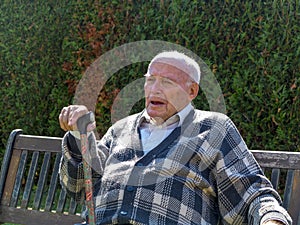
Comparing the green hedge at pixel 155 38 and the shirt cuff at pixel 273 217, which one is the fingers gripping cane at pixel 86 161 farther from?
the green hedge at pixel 155 38

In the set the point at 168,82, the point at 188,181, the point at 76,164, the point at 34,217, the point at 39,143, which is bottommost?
the point at 34,217

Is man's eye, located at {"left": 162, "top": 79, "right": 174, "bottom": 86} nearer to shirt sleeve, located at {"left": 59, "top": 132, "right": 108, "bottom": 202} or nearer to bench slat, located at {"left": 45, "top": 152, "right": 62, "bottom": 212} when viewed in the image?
shirt sleeve, located at {"left": 59, "top": 132, "right": 108, "bottom": 202}

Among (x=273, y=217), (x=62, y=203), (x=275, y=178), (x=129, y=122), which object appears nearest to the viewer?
(x=273, y=217)

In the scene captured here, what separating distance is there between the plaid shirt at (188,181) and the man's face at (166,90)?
0.09 metres

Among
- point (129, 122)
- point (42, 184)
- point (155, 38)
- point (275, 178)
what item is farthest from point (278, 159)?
point (155, 38)

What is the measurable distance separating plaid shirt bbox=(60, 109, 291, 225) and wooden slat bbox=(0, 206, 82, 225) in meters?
0.40

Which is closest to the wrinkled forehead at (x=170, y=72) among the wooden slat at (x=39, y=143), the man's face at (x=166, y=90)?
the man's face at (x=166, y=90)

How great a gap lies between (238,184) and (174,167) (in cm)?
30

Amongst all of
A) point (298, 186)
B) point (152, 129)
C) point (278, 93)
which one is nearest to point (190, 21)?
point (278, 93)

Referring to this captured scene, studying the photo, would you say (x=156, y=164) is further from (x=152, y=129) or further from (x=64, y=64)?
(x=64, y=64)

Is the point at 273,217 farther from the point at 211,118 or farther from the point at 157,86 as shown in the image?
the point at 157,86

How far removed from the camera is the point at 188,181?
2615mm

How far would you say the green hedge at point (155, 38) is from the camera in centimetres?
383

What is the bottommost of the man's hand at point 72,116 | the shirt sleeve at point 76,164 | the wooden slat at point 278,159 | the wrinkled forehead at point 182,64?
the shirt sleeve at point 76,164
